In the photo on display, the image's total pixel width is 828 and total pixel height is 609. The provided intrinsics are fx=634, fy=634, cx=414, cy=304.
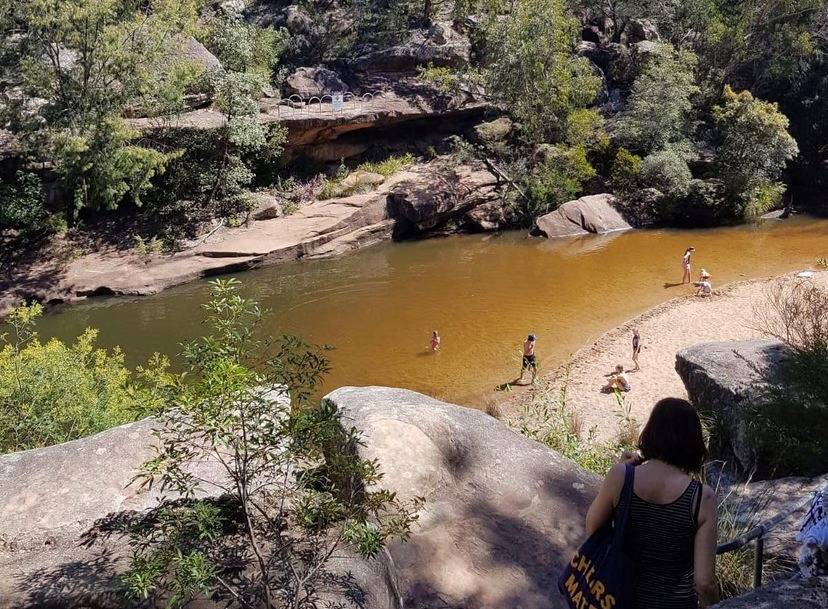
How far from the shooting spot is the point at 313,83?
27.5 meters

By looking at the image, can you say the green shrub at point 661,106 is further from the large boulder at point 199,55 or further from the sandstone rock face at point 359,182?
the large boulder at point 199,55

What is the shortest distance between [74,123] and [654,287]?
17.7 metres

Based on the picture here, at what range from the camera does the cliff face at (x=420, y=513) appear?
3.62 m

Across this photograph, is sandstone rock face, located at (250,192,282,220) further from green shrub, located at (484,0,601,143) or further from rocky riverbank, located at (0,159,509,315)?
green shrub, located at (484,0,601,143)

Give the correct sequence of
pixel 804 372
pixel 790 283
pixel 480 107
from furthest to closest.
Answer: pixel 480 107 < pixel 790 283 < pixel 804 372

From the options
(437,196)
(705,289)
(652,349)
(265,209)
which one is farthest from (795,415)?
(265,209)

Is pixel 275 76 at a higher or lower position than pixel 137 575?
higher

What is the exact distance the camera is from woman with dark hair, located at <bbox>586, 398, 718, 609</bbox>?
2496mm

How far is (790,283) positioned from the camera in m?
17.9

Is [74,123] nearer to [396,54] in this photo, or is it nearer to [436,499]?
[396,54]

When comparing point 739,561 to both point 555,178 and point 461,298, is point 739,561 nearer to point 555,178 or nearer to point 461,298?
point 461,298

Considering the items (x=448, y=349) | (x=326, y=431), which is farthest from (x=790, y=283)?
(x=326, y=431)

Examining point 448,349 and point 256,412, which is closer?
point 256,412

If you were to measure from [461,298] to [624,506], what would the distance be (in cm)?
1606
